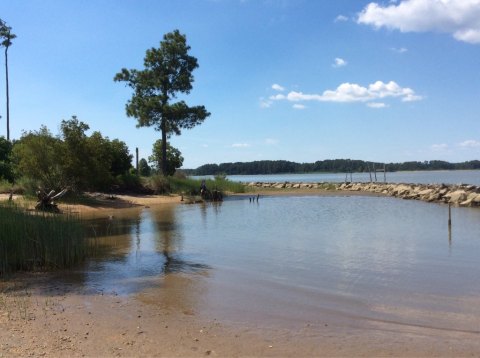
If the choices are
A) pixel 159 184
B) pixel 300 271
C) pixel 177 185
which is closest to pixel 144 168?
pixel 177 185

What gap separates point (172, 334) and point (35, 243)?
588 cm

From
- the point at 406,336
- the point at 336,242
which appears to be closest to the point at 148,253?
the point at 336,242

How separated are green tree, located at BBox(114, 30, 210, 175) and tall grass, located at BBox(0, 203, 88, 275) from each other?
1208 inches

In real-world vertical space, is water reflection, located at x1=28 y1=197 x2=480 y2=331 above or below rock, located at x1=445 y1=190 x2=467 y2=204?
below

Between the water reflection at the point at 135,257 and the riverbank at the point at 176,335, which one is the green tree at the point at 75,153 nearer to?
the water reflection at the point at 135,257

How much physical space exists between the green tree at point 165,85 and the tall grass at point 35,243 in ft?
101

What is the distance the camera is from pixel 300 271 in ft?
36.2

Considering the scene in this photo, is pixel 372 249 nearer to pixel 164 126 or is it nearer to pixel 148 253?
pixel 148 253

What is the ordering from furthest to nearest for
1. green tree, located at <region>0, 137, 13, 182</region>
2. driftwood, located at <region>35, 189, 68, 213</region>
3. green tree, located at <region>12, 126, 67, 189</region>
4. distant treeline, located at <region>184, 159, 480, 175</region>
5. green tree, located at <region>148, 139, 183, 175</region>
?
distant treeline, located at <region>184, 159, 480, 175</region>
green tree, located at <region>148, 139, 183, 175</region>
green tree, located at <region>0, 137, 13, 182</region>
green tree, located at <region>12, 126, 67, 189</region>
driftwood, located at <region>35, 189, 68, 213</region>

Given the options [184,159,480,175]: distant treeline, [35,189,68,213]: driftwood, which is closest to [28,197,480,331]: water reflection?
[35,189,68,213]: driftwood

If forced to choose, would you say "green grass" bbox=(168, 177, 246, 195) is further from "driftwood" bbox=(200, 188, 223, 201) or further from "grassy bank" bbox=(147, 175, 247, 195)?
"driftwood" bbox=(200, 188, 223, 201)

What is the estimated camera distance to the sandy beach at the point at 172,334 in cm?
590

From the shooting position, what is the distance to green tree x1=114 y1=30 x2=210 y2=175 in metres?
41.8

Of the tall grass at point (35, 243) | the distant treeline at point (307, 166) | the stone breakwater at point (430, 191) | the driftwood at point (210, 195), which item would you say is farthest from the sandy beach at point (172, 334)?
the distant treeline at point (307, 166)
